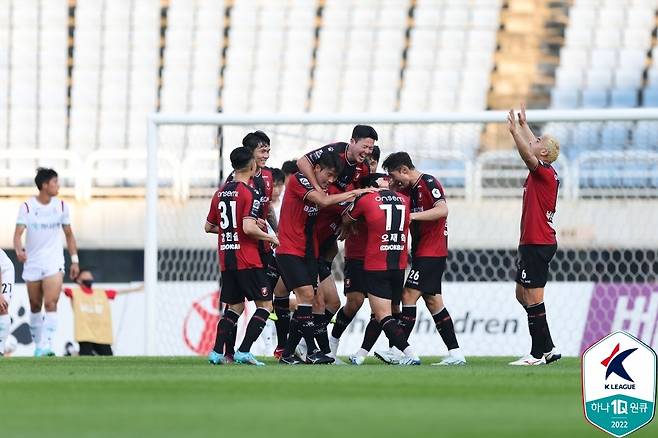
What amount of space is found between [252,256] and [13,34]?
17071 millimetres

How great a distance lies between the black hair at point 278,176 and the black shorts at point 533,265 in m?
2.40

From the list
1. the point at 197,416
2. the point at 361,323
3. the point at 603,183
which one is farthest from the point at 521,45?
the point at 197,416

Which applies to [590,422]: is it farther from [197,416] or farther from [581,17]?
[581,17]

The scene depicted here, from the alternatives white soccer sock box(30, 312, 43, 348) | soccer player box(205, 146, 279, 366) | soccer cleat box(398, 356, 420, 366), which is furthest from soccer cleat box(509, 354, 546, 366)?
white soccer sock box(30, 312, 43, 348)

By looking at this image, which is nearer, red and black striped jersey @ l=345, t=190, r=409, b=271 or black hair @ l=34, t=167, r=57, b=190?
red and black striped jersey @ l=345, t=190, r=409, b=271

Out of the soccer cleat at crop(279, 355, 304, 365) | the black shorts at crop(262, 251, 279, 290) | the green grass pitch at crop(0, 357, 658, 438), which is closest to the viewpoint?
the green grass pitch at crop(0, 357, 658, 438)

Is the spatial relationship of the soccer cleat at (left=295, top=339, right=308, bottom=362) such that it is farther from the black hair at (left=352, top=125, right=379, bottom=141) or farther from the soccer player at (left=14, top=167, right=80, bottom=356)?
the soccer player at (left=14, top=167, right=80, bottom=356)

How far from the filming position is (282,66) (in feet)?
83.4

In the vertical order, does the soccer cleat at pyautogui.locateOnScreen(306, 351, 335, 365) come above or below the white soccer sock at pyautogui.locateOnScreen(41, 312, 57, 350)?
above

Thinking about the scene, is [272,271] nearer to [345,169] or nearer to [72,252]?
[345,169]

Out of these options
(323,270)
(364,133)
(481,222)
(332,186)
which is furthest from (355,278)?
(481,222)

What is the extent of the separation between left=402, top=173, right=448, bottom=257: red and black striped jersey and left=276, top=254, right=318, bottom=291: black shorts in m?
0.91

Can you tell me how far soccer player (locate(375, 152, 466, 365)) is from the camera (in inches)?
399

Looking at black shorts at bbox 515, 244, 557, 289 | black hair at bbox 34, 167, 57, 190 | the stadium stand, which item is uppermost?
the stadium stand
